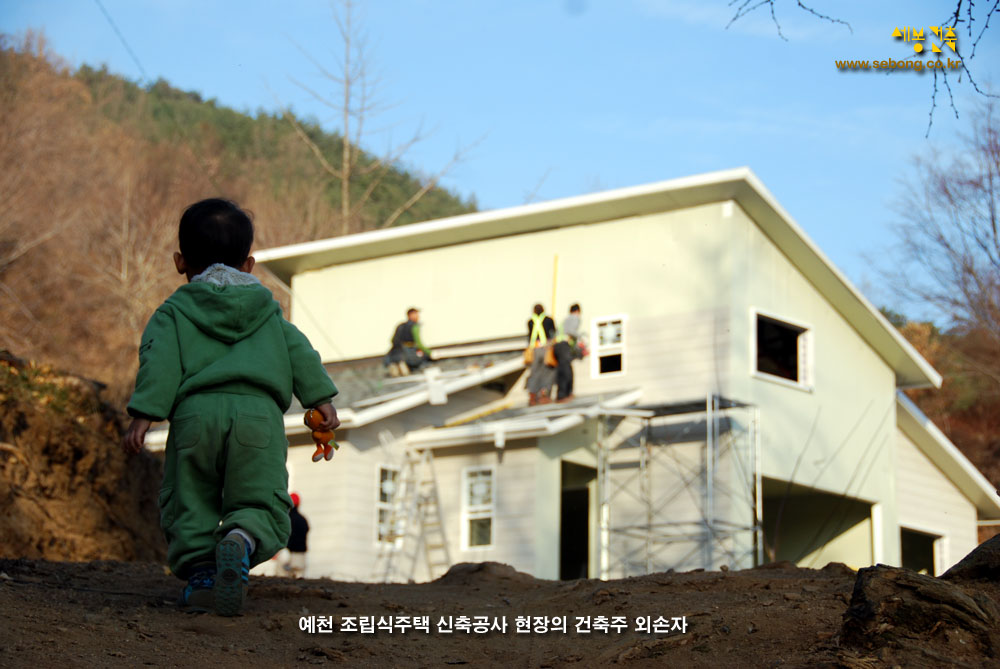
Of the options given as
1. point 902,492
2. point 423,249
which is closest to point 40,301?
point 423,249

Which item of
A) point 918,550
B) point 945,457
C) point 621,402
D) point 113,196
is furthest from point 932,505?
point 113,196

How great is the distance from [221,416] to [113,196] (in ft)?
144

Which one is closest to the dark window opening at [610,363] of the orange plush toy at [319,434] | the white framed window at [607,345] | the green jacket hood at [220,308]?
the white framed window at [607,345]

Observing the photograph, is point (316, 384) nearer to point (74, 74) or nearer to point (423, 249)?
point (423, 249)

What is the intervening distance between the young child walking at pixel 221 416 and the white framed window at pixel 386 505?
1504cm

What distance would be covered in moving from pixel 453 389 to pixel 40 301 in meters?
21.5

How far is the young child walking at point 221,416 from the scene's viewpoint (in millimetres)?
5523

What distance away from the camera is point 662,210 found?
901 inches

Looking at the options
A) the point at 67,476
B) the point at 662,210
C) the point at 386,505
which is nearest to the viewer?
the point at 67,476

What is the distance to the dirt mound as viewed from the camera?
15.4m

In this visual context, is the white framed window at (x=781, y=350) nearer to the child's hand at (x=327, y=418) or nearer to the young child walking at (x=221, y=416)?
the child's hand at (x=327, y=418)

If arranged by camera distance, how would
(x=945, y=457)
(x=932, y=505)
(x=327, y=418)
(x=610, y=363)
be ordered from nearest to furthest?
(x=327, y=418), (x=610, y=363), (x=945, y=457), (x=932, y=505)

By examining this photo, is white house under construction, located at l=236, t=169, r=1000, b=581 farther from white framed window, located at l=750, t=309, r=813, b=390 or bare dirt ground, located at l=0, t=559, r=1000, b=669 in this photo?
bare dirt ground, located at l=0, t=559, r=1000, b=669

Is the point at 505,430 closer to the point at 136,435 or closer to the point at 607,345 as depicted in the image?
the point at 607,345
